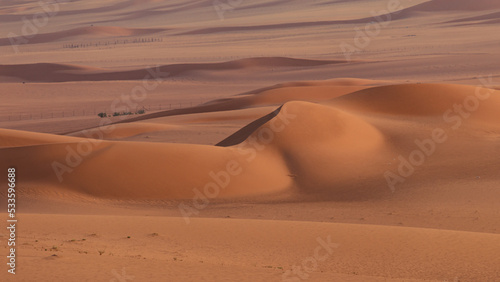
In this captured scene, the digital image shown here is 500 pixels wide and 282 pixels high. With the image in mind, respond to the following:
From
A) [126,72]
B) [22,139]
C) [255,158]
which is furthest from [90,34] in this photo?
[255,158]

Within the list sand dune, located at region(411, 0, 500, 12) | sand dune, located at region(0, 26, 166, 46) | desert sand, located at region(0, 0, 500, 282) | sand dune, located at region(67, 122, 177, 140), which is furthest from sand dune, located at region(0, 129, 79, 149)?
sand dune, located at region(411, 0, 500, 12)

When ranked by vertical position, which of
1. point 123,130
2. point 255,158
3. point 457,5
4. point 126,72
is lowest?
point 255,158

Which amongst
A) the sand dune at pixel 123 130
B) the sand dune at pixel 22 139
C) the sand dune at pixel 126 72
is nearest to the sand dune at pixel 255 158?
the sand dune at pixel 22 139

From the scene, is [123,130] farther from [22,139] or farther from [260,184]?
[260,184]

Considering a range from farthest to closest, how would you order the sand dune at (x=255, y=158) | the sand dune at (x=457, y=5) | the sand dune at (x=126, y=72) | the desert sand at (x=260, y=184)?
the sand dune at (x=457, y=5) → the sand dune at (x=126, y=72) → the sand dune at (x=255, y=158) → the desert sand at (x=260, y=184)

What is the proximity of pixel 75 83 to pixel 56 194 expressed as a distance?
4153 centimetres

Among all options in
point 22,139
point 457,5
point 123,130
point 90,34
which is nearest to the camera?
point 22,139

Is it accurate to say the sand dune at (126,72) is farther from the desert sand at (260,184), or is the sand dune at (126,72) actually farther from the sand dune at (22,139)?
the sand dune at (22,139)

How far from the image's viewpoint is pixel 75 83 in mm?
59531

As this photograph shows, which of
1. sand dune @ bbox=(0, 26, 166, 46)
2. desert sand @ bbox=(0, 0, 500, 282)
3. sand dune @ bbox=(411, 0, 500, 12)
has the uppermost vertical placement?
sand dune @ bbox=(0, 26, 166, 46)

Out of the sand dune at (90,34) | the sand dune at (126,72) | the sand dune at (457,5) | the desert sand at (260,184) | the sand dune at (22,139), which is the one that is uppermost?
the sand dune at (90,34)

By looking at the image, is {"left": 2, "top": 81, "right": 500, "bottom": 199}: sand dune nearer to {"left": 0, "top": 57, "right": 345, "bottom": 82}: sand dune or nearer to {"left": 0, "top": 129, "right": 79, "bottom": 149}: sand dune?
{"left": 0, "top": 129, "right": 79, "bottom": 149}: sand dune

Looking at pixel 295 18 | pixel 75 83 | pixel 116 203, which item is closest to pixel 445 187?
pixel 116 203

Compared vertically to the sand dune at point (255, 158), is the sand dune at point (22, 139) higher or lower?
higher
